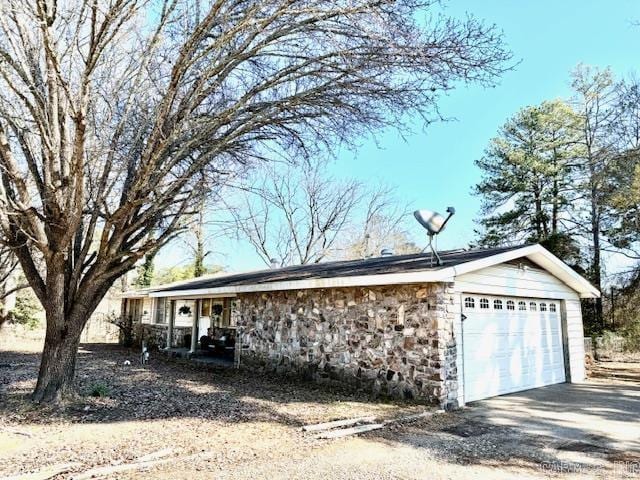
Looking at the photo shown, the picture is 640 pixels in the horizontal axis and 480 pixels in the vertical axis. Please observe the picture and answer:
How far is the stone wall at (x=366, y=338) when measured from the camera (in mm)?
7469

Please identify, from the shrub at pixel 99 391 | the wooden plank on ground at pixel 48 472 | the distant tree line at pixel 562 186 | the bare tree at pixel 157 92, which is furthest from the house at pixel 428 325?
the distant tree line at pixel 562 186

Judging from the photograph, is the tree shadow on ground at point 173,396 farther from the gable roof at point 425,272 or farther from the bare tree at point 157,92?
the gable roof at point 425,272

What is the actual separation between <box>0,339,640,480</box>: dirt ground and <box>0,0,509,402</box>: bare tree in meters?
1.19

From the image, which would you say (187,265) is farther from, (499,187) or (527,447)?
(527,447)

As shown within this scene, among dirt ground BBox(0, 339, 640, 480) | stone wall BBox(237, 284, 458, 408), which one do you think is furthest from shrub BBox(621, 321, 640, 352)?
dirt ground BBox(0, 339, 640, 480)

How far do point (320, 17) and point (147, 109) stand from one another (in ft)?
9.61

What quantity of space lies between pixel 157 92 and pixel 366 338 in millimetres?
5484

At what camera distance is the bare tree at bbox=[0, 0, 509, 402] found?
5758 mm

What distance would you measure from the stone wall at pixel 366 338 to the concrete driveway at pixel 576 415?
92 cm

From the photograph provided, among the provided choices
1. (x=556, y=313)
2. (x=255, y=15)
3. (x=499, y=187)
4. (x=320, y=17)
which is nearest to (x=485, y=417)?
(x=556, y=313)

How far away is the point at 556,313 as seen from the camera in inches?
430

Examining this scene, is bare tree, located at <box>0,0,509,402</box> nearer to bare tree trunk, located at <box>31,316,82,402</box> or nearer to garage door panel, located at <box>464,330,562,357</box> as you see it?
bare tree trunk, located at <box>31,316,82,402</box>

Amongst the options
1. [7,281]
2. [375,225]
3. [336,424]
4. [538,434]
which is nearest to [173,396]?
[336,424]

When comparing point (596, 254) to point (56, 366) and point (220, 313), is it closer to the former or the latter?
point (220, 313)
